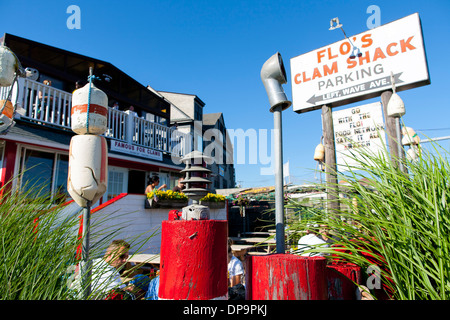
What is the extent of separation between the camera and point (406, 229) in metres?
1.23

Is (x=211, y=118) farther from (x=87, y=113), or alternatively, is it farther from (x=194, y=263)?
(x=194, y=263)

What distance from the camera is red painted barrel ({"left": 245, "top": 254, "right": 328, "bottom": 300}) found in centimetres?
110

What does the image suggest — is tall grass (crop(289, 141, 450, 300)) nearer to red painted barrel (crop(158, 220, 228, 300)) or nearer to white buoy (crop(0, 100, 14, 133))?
red painted barrel (crop(158, 220, 228, 300))

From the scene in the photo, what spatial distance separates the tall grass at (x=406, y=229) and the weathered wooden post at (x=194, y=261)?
0.53 metres

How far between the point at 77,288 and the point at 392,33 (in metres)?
6.33

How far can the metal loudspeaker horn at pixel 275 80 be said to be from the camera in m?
1.66

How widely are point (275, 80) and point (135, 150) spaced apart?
865 cm

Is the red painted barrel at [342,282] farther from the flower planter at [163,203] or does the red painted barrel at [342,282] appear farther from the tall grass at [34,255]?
the flower planter at [163,203]

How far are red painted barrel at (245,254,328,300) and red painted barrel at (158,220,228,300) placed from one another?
0.24 m

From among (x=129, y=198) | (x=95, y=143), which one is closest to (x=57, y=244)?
(x=95, y=143)

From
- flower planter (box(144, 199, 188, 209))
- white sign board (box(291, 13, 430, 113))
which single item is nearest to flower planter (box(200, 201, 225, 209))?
flower planter (box(144, 199, 188, 209))

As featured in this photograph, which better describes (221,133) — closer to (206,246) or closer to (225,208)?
(225,208)
